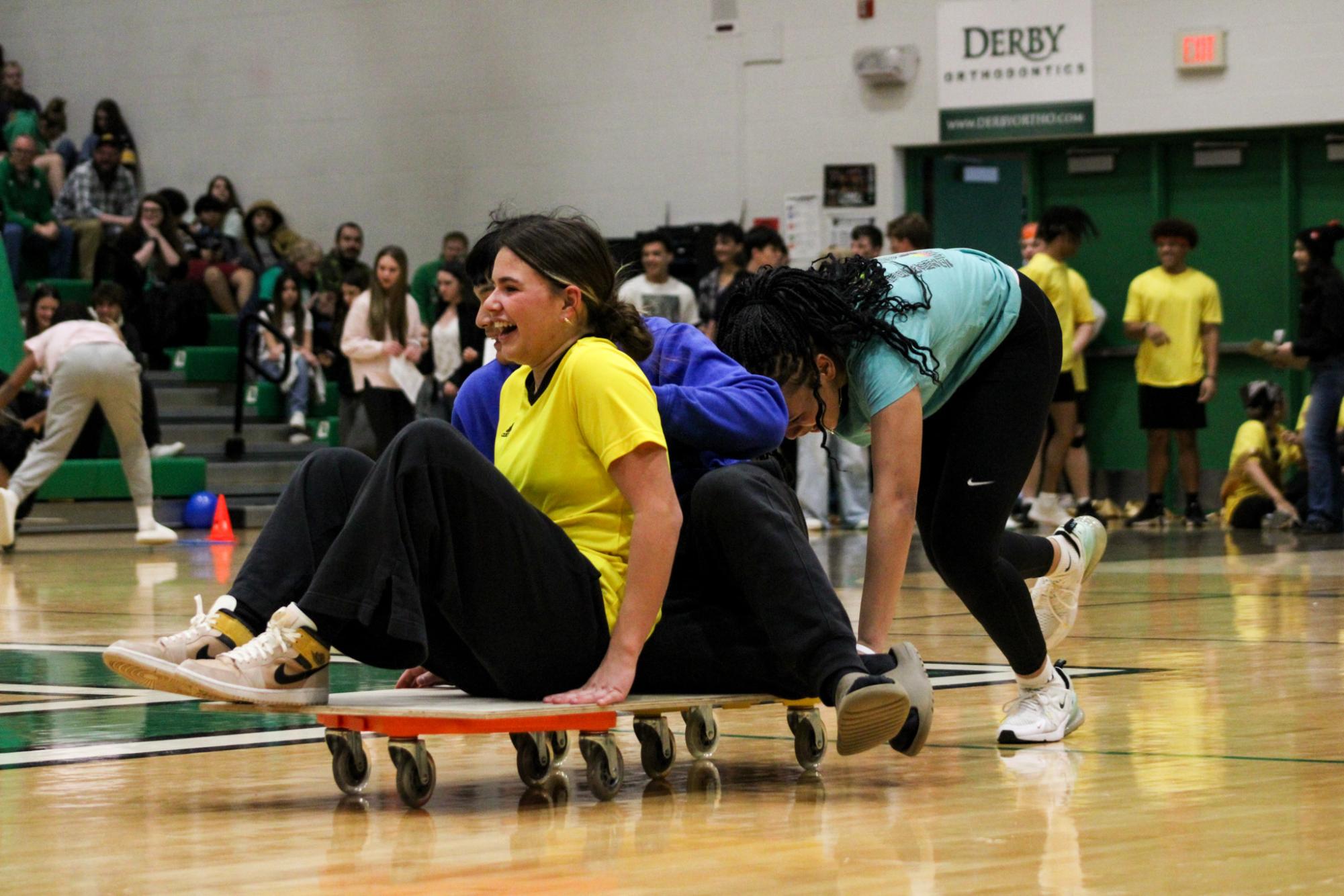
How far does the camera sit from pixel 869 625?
358 cm

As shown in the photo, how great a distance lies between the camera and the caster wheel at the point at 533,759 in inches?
130

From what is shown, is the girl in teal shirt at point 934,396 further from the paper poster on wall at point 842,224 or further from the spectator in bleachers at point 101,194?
the spectator in bleachers at point 101,194

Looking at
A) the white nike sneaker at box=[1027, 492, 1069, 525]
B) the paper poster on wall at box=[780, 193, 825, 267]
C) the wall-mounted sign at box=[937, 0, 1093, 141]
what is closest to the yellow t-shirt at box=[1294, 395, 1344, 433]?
the white nike sneaker at box=[1027, 492, 1069, 525]

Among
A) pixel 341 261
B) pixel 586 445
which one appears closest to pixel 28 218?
pixel 341 261

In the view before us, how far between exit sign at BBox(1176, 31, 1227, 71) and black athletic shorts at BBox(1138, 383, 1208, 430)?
2.10 m

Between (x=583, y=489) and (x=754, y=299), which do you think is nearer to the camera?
(x=583, y=489)

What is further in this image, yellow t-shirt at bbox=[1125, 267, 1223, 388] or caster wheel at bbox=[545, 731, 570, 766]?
yellow t-shirt at bbox=[1125, 267, 1223, 388]

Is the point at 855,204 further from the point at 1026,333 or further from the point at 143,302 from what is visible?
the point at 1026,333

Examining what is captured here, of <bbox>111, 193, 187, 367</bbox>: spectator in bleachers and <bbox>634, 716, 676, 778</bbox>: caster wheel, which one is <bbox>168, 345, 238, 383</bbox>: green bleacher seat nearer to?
<bbox>111, 193, 187, 367</bbox>: spectator in bleachers

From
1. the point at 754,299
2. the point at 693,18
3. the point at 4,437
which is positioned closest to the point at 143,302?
the point at 4,437

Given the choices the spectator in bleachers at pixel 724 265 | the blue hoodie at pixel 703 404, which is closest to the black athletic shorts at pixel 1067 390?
the spectator in bleachers at pixel 724 265

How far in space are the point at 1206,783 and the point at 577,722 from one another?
995 mm

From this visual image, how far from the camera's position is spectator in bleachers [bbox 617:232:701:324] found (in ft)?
39.9

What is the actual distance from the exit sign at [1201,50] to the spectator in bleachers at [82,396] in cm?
676
